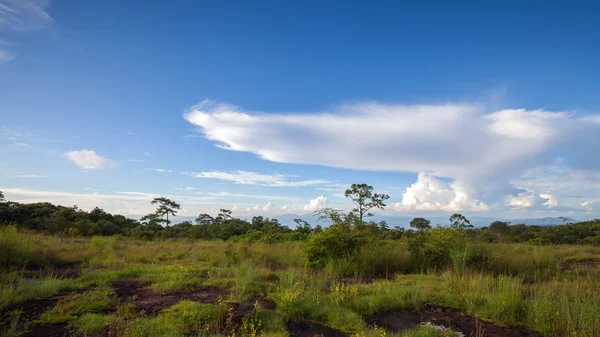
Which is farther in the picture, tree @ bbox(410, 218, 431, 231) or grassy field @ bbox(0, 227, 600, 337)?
tree @ bbox(410, 218, 431, 231)

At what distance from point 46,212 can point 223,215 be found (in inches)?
752

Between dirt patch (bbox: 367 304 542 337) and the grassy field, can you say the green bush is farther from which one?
dirt patch (bbox: 367 304 542 337)

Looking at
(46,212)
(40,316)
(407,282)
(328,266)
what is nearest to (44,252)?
(40,316)

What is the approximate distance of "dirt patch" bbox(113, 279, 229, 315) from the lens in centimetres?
689

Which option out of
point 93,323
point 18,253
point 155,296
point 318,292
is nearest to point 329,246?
point 318,292

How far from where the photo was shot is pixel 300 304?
6.95 meters

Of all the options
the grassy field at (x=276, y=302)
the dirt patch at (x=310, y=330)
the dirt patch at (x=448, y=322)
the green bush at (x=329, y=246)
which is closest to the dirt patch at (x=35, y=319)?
the grassy field at (x=276, y=302)

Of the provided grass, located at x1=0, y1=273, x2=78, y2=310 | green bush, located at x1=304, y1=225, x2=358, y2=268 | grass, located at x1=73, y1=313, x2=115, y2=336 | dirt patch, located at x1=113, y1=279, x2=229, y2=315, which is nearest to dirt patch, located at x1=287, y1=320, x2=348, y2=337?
dirt patch, located at x1=113, y1=279, x2=229, y2=315

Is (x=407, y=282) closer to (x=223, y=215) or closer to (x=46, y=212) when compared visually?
(x=46, y=212)

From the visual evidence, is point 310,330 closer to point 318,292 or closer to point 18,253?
point 318,292

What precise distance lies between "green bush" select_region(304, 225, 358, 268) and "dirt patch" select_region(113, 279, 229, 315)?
4.05m

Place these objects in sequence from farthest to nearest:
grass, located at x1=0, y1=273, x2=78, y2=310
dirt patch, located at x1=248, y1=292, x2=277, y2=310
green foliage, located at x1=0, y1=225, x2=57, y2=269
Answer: green foliage, located at x1=0, y1=225, x2=57, y2=269
dirt patch, located at x1=248, y1=292, x2=277, y2=310
grass, located at x1=0, y1=273, x2=78, y2=310

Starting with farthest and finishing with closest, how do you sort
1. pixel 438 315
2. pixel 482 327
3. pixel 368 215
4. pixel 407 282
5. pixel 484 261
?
pixel 368 215 → pixel 484 261 → pixel 407 282 → pixel 438 315 → pixel 482 327

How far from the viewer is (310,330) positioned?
5.99m
